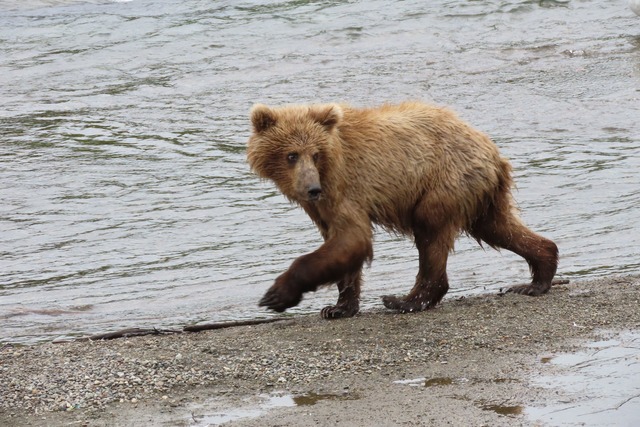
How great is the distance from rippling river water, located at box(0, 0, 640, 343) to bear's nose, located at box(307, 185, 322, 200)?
1.68 m

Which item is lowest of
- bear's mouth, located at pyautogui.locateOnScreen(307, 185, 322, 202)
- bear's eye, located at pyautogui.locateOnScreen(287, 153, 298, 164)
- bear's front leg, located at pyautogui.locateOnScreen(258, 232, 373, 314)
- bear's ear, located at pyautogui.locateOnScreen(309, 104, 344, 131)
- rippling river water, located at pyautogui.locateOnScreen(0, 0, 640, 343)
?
rippling river water, located at pyautogui.locateOnScreen(0, 0, 640, 343)

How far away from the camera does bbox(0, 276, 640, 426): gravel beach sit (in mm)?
5273

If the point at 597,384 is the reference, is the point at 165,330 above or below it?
below

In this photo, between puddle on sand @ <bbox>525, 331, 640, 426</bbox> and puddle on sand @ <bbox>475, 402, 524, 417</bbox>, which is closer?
puddle on sand @ <bbox>525, 331, 640, 426</bbox>

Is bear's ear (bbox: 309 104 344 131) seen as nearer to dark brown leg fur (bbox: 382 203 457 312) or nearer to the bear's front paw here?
dark brown leg fur (bbox: 382 203 457 312)

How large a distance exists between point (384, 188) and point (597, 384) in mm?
2265

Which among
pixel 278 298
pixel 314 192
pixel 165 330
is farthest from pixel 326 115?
pixel 165 330

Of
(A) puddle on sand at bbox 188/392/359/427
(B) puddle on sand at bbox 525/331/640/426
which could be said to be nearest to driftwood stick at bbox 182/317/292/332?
(A) puddle on sand at bbox 188/392/359/427

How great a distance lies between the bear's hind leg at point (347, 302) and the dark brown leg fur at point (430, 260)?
254mm

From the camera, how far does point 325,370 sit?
594cm

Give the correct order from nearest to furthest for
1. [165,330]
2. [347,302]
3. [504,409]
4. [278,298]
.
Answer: [504,409]
[278,298]
[165,330]
[347,302]

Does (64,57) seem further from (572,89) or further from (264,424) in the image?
(264,424)

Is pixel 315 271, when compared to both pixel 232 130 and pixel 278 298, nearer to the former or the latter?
pixel 278 298

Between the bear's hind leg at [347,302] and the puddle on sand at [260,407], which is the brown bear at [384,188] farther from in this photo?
the puddle on sand at [260,407]
